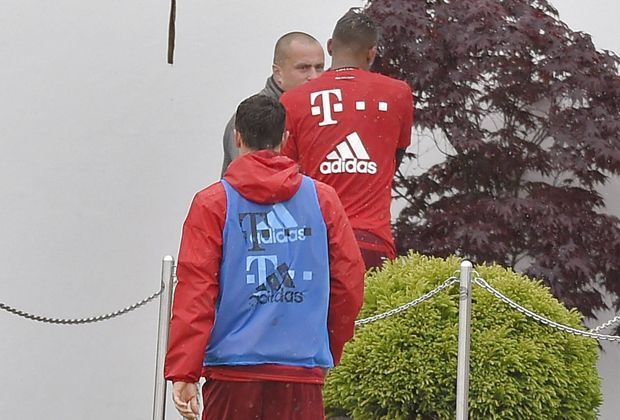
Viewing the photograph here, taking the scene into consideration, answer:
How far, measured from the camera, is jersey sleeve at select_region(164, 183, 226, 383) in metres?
4.71

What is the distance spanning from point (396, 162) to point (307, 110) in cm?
58

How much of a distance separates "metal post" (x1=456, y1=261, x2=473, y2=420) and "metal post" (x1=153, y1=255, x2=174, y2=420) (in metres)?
1.37

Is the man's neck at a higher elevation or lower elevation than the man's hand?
higher

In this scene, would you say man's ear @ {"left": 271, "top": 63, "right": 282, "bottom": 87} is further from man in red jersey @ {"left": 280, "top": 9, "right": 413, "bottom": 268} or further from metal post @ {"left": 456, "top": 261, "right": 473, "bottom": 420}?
metal post @ {"left": 456, "top": 261, "right": 473, "bottom": 420}

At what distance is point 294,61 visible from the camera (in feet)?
23.6

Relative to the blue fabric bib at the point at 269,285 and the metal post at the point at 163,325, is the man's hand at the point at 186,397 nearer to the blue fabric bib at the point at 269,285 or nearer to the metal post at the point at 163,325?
the blue fabric bib at the point at 269,285

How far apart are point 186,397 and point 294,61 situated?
2.78 m

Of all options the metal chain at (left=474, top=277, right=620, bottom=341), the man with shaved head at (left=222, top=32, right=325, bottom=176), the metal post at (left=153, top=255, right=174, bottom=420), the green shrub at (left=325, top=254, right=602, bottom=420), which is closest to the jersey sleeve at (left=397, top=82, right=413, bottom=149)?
the man with shaved head at (left=222, top=32, right=325, bottom=176)

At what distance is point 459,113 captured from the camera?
27.6ft

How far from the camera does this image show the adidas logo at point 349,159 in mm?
6711

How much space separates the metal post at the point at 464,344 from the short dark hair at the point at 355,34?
116 centimetres

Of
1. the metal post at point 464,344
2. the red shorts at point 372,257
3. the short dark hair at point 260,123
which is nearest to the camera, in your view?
the short dark hair at point 260,123

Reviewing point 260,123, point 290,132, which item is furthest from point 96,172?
point 260,123

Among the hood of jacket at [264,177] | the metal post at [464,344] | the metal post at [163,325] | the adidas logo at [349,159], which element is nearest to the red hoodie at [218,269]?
the hood of jacket at [264,177]
